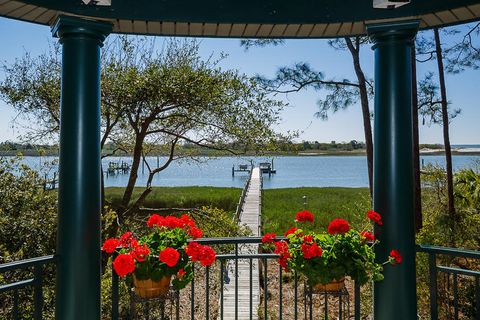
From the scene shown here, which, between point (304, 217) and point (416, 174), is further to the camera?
point (416, 174)

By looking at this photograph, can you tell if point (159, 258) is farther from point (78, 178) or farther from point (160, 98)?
point (160, 98)

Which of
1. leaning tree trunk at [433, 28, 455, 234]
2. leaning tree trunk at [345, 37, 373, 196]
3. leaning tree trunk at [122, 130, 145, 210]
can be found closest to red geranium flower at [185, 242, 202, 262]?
leaning tree trunk at [122, 130, 145, 210]

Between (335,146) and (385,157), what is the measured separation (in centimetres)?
1159

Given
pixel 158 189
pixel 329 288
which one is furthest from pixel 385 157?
pixel 158 189

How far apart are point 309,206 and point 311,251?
47.4ft

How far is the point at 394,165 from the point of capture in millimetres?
2375

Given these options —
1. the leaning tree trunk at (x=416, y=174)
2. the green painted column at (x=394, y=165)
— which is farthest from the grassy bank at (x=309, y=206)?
the green painted column at (x=394, y=165)

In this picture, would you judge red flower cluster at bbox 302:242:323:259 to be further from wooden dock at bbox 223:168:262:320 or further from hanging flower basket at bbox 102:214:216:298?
wooden dock at bbox 223:168:262:320

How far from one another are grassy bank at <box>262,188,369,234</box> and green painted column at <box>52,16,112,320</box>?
9094 mm

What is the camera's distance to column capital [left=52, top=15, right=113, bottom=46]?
218cm

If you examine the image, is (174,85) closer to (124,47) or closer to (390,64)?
(124,47)

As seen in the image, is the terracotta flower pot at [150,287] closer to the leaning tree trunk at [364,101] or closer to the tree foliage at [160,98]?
the tree foliage at [160,98]

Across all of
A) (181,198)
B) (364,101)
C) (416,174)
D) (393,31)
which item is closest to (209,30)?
(393,31)

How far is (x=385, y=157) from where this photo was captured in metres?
2.40
